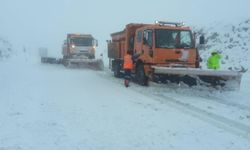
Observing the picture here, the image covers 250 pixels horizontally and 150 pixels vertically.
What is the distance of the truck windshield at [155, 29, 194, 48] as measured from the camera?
63.7ft

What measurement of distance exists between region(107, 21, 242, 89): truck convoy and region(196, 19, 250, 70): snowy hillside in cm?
1303

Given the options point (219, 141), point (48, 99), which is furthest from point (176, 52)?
point (219, 141)

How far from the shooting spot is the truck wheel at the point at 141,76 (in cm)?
1986

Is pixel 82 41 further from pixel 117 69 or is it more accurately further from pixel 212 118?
pixel 212 118

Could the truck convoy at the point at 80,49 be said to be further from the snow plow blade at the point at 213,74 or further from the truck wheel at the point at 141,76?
the snow plow blade at the point at 213,74

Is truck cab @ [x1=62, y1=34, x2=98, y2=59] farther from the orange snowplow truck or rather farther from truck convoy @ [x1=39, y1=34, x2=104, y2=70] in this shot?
the orange snowplow truck

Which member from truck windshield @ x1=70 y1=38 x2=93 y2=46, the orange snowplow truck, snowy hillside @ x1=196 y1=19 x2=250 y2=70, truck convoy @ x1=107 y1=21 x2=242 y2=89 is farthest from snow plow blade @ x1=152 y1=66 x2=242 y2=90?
truck windshield @ x1=70 y1=38 x2=93 y2=46

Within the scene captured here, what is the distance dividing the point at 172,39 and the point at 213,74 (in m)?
2.73

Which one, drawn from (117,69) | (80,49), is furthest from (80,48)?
(117,69)

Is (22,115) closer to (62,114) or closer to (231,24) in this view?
(62,114)

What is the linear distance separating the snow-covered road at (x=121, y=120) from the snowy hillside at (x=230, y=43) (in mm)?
18018

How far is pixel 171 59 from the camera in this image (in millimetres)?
19156

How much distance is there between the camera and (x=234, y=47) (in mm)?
40906

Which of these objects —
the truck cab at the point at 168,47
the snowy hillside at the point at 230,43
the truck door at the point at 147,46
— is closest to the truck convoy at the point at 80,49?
the snowy hillside at the point at 230,43
